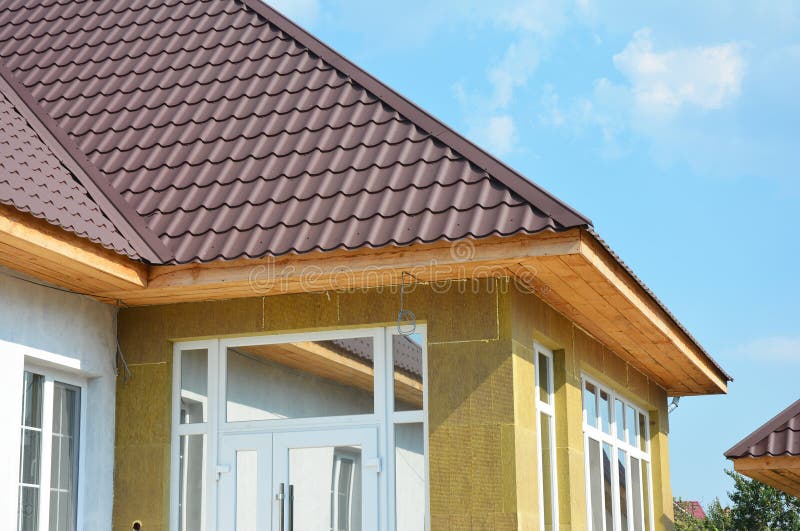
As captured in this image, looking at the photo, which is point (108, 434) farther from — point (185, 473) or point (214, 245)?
point (214, 245)

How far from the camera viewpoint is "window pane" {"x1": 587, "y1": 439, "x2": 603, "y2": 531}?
1109cm

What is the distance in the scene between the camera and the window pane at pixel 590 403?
11172mm

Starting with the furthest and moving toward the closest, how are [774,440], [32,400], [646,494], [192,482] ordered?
[646,494] < [774,440] < [192,482] < [32,400]

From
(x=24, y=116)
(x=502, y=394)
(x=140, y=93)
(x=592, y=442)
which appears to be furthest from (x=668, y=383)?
(x=24, y=116)

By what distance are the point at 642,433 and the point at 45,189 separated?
8.75m

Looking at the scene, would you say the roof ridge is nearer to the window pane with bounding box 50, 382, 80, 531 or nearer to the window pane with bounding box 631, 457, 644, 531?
the window pane with bounding box 50, 382, 80, 531

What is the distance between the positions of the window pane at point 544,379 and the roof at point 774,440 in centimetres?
281

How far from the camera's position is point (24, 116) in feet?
34.5

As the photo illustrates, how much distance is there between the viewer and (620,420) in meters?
12.9

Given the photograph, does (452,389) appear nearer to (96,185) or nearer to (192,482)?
(192,482)

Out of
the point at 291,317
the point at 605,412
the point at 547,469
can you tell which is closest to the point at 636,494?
the point at 605,412

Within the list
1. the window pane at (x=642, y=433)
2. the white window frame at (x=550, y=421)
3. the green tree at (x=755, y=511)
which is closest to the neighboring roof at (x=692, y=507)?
the green tree at (x=755, y=511)

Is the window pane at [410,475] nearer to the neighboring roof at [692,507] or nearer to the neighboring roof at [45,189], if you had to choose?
the neighboring roof at [45,189]

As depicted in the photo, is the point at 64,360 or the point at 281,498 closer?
the point at 64,360
